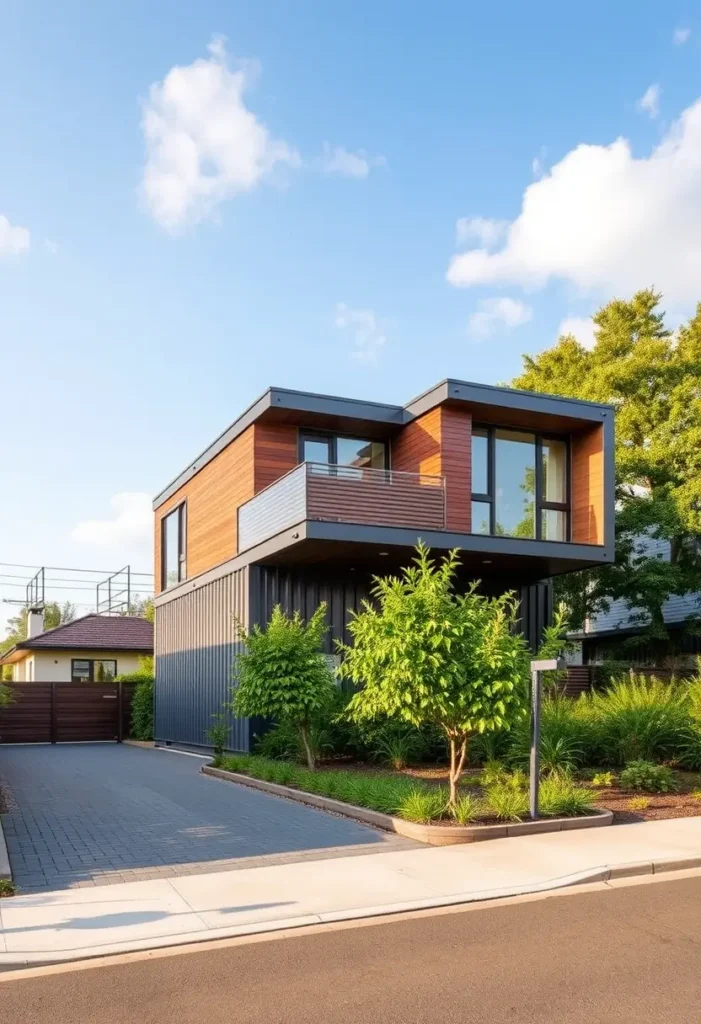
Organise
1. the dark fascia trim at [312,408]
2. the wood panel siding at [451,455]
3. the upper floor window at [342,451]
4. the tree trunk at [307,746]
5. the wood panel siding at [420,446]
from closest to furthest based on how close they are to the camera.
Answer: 1. the tree trunk at [307,746]
2. the dark fascia trim at [312,408]
3. the wood panel siding at [451,455]
4. the wood panel siding at [420,446]
5. the upper floor window at [342,451]

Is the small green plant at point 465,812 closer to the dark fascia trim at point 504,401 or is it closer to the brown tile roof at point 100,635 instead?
the dark fascia trim at point 504,401

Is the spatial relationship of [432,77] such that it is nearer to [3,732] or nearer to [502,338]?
[502,338]

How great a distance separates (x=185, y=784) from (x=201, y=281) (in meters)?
8.15

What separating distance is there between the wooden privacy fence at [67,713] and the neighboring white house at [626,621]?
14836 mm

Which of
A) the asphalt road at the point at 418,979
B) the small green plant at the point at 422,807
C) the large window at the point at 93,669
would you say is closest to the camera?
the asphalt road at the point at 418,979

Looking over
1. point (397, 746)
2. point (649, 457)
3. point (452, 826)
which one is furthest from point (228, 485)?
point (649, 457)

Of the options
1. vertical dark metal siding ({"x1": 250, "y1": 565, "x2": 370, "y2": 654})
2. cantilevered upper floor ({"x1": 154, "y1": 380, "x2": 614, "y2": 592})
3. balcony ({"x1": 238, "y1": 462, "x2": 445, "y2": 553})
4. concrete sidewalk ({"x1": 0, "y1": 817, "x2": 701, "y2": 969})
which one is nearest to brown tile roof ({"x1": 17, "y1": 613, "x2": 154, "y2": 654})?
cantilevered upper floor ({"x1": 154, "y1": 380, "x2": 614, "y2": 592})

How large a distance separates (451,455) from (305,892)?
11.8 m

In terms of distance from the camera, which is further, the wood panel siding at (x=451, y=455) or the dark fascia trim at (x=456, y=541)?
the wood panel siding at (x=451, y=455)

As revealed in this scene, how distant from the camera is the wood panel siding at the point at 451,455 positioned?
18250 mm

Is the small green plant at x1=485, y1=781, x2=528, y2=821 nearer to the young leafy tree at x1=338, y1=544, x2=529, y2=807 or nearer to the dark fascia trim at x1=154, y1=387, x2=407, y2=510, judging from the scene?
the young leafy tree at x1=338, y1=544, x2=529, y2=807

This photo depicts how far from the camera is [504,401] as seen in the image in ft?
60.5

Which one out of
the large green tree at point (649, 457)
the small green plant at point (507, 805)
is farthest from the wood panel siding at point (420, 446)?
the large green tree at point (649, 457)

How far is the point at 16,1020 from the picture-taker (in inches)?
197
